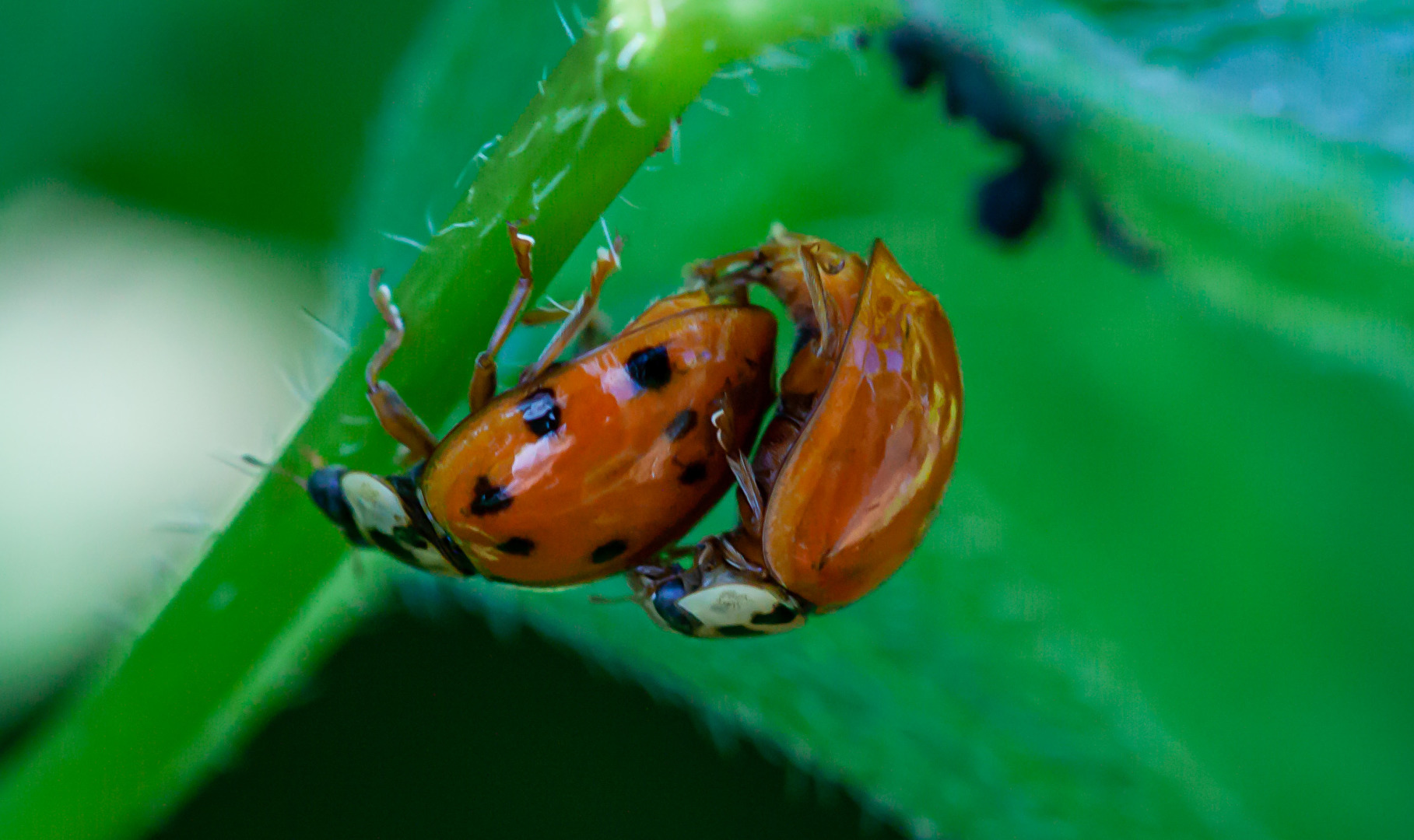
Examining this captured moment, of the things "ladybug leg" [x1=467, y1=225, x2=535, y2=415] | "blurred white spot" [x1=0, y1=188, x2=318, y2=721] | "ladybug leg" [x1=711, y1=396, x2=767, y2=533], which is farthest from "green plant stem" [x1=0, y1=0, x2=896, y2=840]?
"blurred white spot" [x1=0, y1=188, x2=318, y2=721]

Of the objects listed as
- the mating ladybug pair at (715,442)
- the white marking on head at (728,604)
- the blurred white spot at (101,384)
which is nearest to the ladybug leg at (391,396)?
the mating ladybug pair at (715,442)

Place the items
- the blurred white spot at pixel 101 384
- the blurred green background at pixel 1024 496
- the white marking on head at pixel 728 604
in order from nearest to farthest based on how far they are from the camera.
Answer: the blurred green background at pixel 1024 496 < the white marking on head at pixel 728 604 < the blurred white spot at pixel 101 384

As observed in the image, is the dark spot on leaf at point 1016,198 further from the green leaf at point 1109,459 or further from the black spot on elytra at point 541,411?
the black spot on elytra at point 541,411

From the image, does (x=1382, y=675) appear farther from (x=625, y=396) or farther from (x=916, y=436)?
(x=625, y=396)

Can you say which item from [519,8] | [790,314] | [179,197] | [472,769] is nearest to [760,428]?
[790,314]

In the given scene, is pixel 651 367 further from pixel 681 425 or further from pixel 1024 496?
pixel 1024 496

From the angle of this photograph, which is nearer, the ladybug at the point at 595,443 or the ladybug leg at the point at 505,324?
the ladybug leg at the point at 505,324

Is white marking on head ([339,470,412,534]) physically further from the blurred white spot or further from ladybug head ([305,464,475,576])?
the blurred white spot
